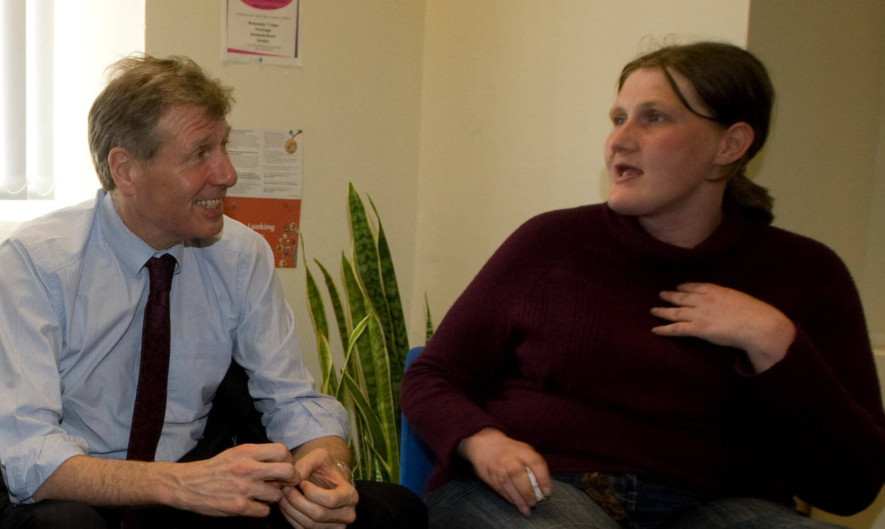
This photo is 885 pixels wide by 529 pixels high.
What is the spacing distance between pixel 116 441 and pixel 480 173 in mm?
1500

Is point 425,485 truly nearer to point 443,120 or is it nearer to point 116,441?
point 116,441

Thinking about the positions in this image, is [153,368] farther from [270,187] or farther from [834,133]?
[834,133]

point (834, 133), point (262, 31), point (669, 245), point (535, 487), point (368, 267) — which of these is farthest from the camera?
point (262, 31)

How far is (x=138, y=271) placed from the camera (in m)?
1.74

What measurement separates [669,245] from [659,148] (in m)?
0.18

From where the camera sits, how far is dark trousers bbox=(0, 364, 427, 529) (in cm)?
136

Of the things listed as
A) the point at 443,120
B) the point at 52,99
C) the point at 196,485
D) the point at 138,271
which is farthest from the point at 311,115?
the point at 196,485

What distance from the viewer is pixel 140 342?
1760 millimetres

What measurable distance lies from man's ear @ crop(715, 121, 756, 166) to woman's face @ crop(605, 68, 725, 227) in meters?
0.01


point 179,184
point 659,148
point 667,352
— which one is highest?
point 659,148

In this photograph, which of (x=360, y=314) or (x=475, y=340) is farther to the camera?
(x=360, y=314)

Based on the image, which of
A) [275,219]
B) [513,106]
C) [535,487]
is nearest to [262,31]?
[275,219]

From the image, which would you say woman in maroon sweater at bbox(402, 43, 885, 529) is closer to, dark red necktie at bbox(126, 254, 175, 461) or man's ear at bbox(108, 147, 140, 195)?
dark red necktie at bbox(126, 254, 175, 461)

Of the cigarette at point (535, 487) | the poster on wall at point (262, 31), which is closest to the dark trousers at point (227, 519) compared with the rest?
the cigarette at point (535, 487)
